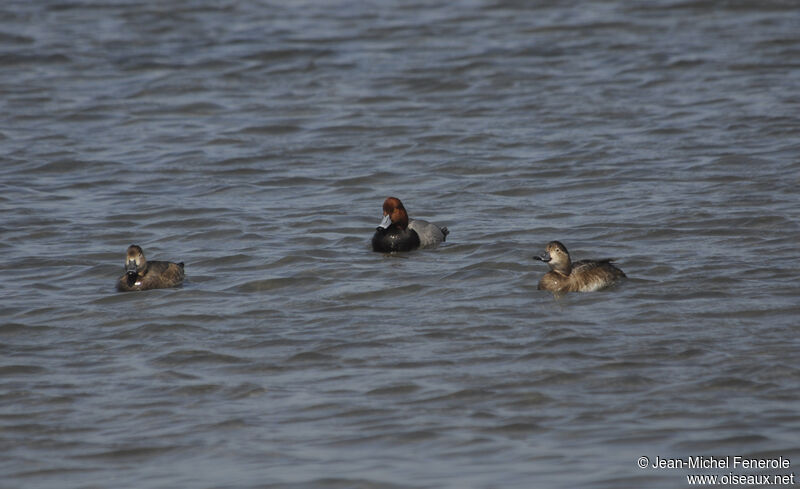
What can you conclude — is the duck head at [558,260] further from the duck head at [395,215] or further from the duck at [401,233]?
the duck head at [395,215]

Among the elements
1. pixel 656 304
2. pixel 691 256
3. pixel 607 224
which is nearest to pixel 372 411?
pixel 656 304

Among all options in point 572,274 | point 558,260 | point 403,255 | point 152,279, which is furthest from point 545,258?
point 152,279

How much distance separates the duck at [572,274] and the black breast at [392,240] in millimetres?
2093

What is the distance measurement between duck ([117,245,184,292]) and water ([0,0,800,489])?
12 centimetres

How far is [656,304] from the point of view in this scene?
9641 millimetres

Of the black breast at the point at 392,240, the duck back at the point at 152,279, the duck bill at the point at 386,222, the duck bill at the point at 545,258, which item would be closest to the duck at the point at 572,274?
the duck bill at the point at 545,258

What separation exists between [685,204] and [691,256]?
6.72 ft

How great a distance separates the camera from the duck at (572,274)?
33.2ft

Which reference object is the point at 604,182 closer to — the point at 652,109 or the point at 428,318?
the point at 652,109

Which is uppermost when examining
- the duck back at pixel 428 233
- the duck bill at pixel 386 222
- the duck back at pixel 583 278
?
the duck bill at pixel 386 222

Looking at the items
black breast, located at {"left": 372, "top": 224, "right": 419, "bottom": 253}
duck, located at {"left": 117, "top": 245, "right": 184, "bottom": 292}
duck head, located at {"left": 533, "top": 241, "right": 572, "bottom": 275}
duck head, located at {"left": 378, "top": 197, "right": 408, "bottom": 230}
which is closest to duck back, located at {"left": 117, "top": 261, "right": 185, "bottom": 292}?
duck, located at {"left": 117, "top": 245, "right": 184, "bottom": 292}

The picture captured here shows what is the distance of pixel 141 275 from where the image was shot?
10.6 meters

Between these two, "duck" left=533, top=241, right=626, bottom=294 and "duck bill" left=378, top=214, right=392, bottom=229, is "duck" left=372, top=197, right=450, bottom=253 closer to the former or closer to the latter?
"duck bill" left=378, top=214, right=392, bottom=229

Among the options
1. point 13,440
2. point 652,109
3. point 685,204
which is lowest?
point 13,440
